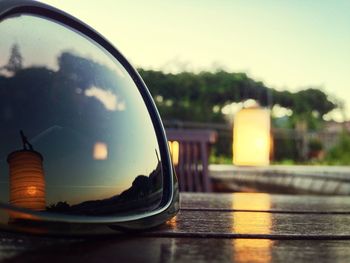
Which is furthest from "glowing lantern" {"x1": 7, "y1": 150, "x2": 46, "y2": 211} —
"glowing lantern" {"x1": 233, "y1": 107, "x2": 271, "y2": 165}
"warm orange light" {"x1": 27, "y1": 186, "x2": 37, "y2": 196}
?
"glowing lantern" {"x1": 233, "y1": 107, "x2": 271, "y2": 165}

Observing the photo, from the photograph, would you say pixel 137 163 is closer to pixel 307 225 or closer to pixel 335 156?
pixel 307 225

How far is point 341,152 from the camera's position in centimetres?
521

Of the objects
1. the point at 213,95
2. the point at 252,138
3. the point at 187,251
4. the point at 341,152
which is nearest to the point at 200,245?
the point at 187,251

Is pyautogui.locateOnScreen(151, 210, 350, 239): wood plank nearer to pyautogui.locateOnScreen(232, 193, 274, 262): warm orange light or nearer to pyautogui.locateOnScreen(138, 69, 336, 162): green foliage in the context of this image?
pyautogui.locateOnScreen(232, 193, 274, 262): warm orange light

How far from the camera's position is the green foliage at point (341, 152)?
→ 5.09 meters

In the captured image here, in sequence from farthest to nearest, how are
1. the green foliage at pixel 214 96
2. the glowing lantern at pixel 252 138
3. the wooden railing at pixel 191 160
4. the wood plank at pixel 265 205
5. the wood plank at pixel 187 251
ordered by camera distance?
the green foliage at pixel 214 96
the glowing lantern at pixel 252 138
the wooden railing at pixel 191 160
the wood plank at pixel 265 205
the wood plank at pixel 187 251

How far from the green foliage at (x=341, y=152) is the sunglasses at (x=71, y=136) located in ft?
16.5

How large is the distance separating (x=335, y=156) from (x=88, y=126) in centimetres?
534

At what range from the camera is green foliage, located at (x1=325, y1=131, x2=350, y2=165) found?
5.09 m

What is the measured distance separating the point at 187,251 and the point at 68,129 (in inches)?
3.3

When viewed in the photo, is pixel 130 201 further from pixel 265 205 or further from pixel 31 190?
pixel 265 205

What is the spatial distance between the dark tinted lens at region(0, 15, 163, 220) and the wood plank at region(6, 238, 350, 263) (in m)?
0.02

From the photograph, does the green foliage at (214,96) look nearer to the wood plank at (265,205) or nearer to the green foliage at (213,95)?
the green foliage at (213,95)

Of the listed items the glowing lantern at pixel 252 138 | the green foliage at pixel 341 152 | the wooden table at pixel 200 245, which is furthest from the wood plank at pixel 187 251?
the green foliage at pixel 341 152
